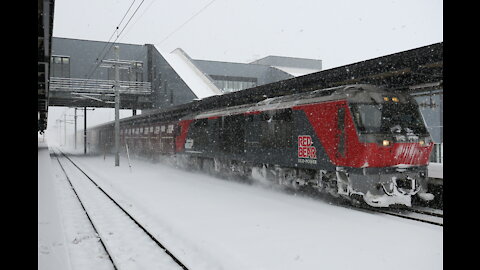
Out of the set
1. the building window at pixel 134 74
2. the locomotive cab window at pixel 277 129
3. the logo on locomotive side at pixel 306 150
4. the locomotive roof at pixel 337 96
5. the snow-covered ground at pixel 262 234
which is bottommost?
the snow-covered ground at pixel 262 234

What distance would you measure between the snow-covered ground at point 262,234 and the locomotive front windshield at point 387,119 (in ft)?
6.95

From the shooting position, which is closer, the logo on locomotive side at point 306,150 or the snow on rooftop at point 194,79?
the logo on locomotive side at point 306,150

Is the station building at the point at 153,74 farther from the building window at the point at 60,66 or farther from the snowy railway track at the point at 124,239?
the snowy railway track at the point at 124,239

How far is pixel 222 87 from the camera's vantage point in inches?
2296

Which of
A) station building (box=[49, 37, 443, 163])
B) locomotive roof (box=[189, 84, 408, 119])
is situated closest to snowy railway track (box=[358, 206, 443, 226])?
locomotive roof (box=[189, 84, 408, 119])

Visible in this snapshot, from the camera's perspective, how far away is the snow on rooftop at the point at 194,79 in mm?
35756

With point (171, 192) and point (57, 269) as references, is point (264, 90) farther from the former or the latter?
point (57, 269)

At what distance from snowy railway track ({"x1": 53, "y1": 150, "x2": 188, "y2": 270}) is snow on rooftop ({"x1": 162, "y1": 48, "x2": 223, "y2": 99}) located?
81.0 feet

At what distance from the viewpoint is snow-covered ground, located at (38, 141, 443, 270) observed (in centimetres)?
572

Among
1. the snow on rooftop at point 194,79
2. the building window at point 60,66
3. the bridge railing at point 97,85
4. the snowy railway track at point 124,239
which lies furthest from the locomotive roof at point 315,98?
the building window at point 60,66

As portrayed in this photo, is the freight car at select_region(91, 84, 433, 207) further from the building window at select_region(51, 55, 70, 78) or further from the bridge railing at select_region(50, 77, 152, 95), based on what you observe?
the building window at select_region(51, 55, 70, 78)

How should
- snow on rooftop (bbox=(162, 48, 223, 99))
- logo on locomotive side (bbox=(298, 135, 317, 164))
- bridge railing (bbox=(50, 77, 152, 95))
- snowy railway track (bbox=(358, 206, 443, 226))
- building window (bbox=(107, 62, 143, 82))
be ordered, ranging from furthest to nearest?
building window (bbox=(107, 62, 143, 82)), snow on rooftop (bbox=(162, 48, 223, 99)), bridge railing (bbox=(50, 77, 152, 95)), logo on locomotive side (bbox=(298, 135, 317, 164)), snowy railway track (bbox=(358, 206, 443, 226))
